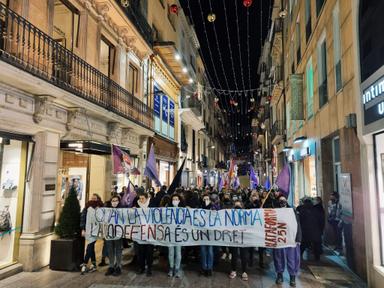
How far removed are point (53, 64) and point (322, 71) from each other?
8.84 meters

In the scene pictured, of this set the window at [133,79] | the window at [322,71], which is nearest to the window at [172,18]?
the window at [133,79]

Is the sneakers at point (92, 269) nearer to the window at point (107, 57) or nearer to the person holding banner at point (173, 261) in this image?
the person holding banner at point (173, 261)

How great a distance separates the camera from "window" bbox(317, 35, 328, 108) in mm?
11594

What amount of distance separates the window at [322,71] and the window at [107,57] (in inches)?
305

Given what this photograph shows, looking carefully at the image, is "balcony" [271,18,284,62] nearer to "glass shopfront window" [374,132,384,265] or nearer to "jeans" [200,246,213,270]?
"glass shopfront window" [374,132,384,265]

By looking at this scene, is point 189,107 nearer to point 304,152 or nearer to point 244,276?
point 304,152

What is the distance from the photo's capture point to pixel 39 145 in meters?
8.36

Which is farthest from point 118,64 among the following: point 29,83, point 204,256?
point 204,256

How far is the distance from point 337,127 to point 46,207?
8.07m

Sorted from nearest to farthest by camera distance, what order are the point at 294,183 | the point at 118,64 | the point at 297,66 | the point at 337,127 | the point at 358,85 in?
the point at 358,85
the point at 337,127
the point at 118,64
the point at 297,66
the point at 294,183

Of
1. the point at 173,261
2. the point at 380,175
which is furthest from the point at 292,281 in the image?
the point at 380,175

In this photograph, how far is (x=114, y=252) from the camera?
7.77 m

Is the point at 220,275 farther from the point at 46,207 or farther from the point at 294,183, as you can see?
the point at 294,183

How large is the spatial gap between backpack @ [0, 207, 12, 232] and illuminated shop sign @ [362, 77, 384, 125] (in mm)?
8118
